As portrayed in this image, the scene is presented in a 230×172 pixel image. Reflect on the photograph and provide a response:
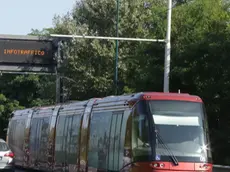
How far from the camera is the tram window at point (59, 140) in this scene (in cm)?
2623

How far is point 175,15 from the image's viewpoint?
40.7m

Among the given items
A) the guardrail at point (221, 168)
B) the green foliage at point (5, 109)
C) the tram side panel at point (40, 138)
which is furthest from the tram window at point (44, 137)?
the green foliage at point (5, 109)

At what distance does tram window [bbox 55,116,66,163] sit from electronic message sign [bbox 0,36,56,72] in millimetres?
16811

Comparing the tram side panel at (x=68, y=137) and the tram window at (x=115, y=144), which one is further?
the tram side panel at (x=68, y=137)

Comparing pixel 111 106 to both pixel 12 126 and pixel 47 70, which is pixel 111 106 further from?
pixel 47 70

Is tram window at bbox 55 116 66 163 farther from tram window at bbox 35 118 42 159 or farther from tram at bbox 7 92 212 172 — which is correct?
tram window at bbox 35 118 42 159

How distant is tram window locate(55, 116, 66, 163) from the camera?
26234mm

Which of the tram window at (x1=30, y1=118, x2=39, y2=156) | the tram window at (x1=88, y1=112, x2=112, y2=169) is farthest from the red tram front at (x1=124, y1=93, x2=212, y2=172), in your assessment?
the tram window at (x1=30, y1=118, x2=39, y2=156)

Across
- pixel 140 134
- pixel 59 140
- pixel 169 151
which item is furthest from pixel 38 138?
pixel 169 151

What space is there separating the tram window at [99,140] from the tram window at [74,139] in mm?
1791

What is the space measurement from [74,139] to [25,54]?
796 inches

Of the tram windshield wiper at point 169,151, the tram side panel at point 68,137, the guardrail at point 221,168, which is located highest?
the tram windshield wiper at point 169,151

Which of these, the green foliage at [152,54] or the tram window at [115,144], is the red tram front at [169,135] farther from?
the green foliage at [152,54]

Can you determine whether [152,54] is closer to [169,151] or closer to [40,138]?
[40,138]
